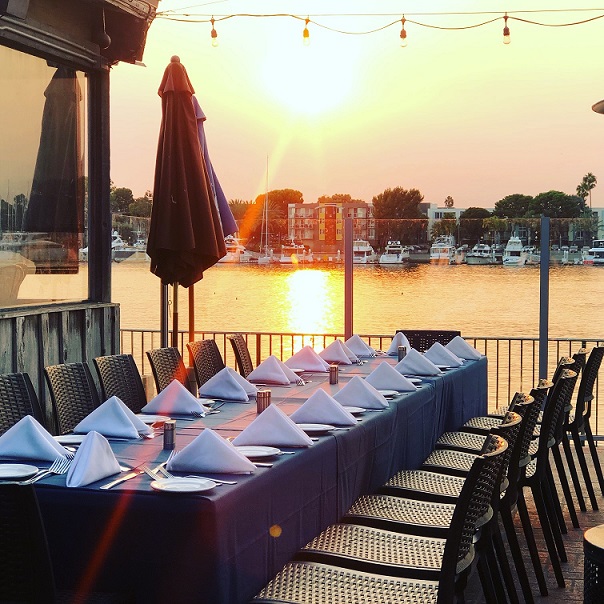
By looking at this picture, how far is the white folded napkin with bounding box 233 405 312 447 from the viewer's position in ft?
12.9

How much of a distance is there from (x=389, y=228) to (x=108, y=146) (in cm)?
388

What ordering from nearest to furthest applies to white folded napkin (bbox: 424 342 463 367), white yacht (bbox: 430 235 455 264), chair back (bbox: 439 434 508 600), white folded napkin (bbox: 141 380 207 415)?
chair back (bbox: 439 434 508 600) → white folded napkin (bbox: 141 380 207 415) → white folded napkin (bbox: 424 342 463 367) → white yacht (bbox: 430 235 455 264)

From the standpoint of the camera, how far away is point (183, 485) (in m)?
3.22

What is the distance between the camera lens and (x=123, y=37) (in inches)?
309

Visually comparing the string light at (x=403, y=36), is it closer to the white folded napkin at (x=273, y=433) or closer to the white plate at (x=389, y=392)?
the white plate at (x=389, y=392)

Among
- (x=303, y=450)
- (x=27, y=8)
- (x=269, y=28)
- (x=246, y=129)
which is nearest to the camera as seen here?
(x=303, y=450)

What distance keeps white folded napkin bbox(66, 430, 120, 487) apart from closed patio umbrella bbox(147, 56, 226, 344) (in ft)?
13.9

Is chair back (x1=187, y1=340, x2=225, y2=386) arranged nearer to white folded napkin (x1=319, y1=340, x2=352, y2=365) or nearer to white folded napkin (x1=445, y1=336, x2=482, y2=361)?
white folded napkin (x1=319, y1=340, x2=352, y2=365)

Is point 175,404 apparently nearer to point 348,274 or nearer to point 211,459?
point 211,459

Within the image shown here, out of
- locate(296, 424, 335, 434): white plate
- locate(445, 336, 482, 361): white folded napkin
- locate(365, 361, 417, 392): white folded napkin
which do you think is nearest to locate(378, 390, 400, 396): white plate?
locate(365, 361, 417, 392): white folded napkin

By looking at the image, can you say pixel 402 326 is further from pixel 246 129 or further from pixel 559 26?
pixel 559 26

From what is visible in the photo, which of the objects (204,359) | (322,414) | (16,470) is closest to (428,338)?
(204,359)

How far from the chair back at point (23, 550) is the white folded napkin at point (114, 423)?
127cm

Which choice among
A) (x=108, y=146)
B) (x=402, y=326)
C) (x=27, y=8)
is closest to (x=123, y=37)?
(x=108, y=146)
